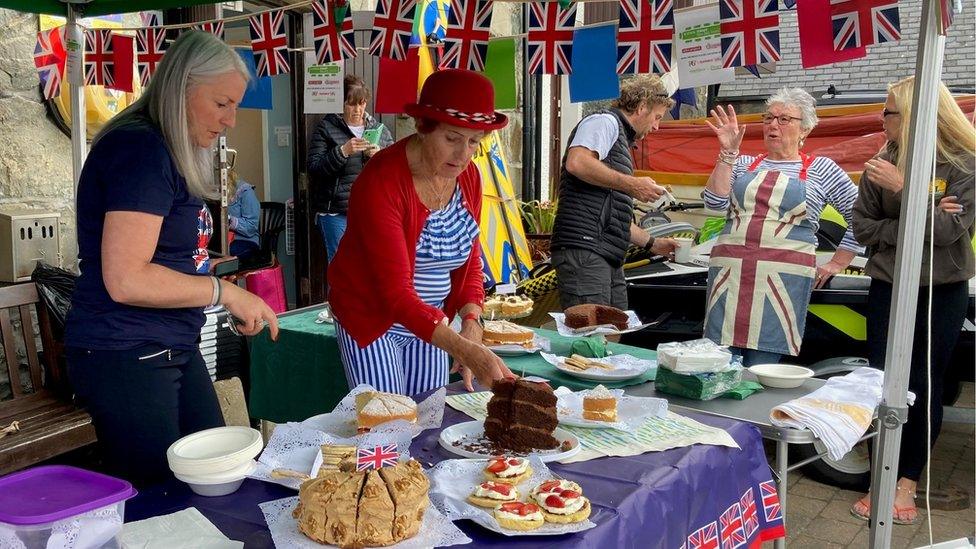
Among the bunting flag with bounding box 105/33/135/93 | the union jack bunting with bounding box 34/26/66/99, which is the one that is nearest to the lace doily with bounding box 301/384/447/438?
the union jack bunting with bounding box 34/26/66/99

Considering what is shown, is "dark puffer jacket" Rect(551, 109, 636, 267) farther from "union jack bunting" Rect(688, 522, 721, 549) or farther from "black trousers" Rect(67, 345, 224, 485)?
"black trousers" Rect(67, 345, 224, 485)

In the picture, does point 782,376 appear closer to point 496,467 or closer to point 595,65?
point 496,467

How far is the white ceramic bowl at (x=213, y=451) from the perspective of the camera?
5.46 feet

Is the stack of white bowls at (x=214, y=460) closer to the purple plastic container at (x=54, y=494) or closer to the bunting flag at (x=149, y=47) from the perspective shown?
the purple plastic container at (x=54, y=494)

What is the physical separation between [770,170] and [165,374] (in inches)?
120

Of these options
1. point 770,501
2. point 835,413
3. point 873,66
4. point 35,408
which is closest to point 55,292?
point 35,408

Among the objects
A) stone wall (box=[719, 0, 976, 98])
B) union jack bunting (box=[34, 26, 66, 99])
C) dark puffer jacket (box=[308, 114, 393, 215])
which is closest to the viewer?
union jack bunting (box=[34, 26, 66, 99])

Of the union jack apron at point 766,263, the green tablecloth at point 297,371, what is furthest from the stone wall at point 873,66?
the green tablecloth at point 297,371

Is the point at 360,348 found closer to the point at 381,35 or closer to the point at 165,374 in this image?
the point at 165,374

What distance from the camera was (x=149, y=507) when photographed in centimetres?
167

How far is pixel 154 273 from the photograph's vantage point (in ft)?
6.64

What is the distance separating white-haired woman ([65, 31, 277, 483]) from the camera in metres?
2.05

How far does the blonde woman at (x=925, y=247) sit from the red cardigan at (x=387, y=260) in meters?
2.13

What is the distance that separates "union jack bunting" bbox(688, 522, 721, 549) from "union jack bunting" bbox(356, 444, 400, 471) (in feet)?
2.62
